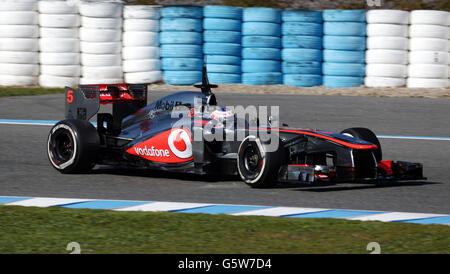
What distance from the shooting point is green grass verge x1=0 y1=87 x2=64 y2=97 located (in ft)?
49.1

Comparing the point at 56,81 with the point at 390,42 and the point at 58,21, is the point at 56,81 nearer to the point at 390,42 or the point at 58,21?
the point at 58,21

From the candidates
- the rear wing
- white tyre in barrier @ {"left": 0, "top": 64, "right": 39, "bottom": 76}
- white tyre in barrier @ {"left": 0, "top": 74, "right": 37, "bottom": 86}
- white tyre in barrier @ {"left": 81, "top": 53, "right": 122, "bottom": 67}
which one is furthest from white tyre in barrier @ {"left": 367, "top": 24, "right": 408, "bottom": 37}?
the rear wing

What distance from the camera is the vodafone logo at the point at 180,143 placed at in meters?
7.48

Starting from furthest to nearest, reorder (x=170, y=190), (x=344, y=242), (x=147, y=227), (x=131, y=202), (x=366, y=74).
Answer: (x=366, y=74), (x=170, y=190), (x=131, y=202), (x=147, y=227), (x=344, y=242)

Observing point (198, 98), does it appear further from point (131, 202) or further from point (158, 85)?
point (158, 85)

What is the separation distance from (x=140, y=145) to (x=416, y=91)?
28.6 ft

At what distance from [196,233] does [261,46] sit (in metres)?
9.85

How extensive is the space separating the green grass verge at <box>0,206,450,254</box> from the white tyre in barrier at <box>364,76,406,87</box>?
31.2 feet

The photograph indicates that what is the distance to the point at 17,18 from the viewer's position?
15.2 meters

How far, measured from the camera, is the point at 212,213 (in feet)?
20.1

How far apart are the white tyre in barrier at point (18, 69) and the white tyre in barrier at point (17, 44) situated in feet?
1.22

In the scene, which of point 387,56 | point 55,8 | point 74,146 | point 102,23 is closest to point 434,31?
point 387,56

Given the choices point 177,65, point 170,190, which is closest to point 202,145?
point 170,190

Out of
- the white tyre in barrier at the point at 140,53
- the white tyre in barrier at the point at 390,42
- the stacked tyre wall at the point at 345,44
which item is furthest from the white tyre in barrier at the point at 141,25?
the white tyre in barrier at the point at 390,42
